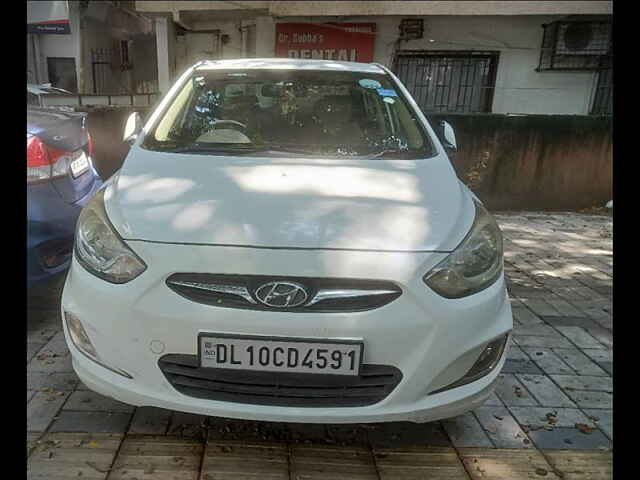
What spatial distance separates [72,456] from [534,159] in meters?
6.05

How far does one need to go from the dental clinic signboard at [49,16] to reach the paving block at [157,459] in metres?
12.3

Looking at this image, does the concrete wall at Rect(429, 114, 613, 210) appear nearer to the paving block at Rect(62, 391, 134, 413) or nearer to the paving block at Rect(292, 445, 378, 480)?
the paving block at Rect(292, 445, 378, 480)

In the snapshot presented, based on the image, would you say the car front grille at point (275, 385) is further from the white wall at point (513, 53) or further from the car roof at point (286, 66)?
the white wall at point (513, 53)

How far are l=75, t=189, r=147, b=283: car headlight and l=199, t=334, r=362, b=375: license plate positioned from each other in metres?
0.37

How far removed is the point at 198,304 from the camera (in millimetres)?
1719

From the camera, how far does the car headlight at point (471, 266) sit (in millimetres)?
1782

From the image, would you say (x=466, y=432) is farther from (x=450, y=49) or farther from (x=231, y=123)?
(x=450, y=49)

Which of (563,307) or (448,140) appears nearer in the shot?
(448,140)

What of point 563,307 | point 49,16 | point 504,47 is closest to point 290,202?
point 563,307

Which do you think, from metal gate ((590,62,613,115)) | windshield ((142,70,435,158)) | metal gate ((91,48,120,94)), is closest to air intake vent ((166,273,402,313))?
windshield ((142,70,435,158))

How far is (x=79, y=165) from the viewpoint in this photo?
3.23m
